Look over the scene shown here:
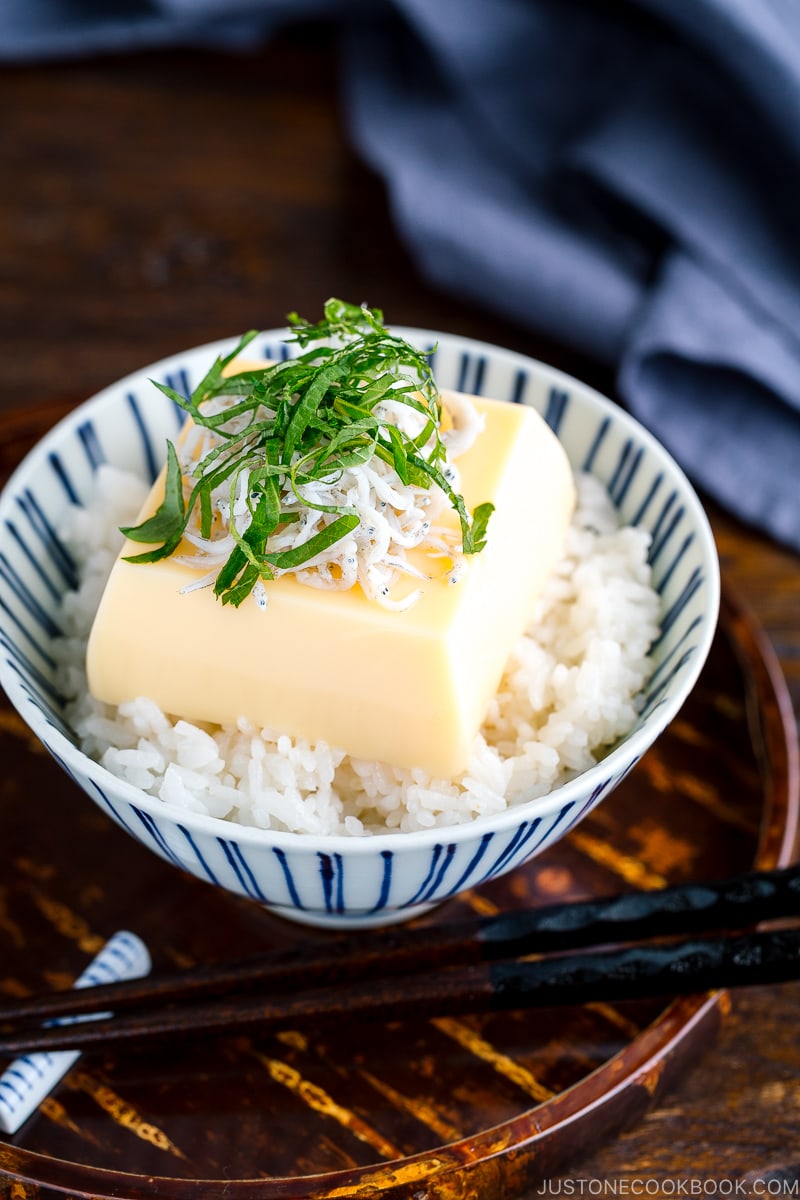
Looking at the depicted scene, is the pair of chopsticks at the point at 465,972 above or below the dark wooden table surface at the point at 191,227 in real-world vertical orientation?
below

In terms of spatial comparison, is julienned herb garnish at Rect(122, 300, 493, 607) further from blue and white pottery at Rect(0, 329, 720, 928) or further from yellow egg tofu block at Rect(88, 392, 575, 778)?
blue and white pottery at Rect(0, 329, 720, 928)

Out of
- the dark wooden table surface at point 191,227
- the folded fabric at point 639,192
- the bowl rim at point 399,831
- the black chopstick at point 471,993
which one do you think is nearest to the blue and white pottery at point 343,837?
the bowl rim at point 399,831

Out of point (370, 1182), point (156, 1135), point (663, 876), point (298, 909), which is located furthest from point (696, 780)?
point (156, 1135)

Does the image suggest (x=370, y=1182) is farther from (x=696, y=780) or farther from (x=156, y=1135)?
(x=696, y=780)

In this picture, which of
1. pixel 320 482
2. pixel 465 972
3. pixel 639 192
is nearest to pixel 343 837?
pixel 465 972

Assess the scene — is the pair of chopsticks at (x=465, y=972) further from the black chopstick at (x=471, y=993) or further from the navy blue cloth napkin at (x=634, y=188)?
the navy blue cloth napkin at (x=634, y=188)

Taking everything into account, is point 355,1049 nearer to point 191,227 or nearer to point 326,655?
point 326,655

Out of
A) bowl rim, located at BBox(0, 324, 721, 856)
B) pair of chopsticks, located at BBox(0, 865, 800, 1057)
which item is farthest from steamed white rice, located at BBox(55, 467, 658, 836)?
pair of chopsticks, located at BBox(0, 865, 800, 1057)
